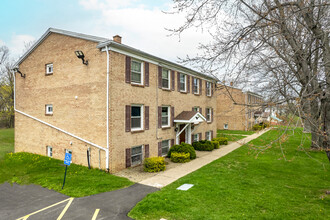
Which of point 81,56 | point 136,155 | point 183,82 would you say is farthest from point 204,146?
point 81,56

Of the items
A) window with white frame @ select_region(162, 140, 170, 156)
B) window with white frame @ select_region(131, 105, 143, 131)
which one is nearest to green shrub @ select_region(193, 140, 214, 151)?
window with white frame @ select_region(162, 140, 170, 156)

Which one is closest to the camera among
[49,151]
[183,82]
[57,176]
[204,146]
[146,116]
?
[57,176]

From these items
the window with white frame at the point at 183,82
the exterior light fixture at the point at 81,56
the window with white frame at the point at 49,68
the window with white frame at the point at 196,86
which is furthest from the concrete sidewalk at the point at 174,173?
the window with white frame at the point at 49,68

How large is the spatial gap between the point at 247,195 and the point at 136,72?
9559mm

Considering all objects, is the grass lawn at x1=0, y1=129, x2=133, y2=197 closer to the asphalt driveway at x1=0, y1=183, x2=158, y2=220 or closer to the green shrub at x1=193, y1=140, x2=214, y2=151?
the asphalt driveway at x1=0, y1=183, x2=158, y2=220

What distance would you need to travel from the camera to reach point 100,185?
31.0 ft

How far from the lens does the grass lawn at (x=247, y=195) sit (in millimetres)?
6602

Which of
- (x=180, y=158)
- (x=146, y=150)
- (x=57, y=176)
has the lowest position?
(x=57, y=176)

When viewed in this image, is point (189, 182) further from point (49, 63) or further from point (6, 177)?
point (49, 63)

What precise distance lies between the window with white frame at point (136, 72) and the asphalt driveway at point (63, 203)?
22.3ft

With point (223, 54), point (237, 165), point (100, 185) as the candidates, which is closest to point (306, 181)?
point (237, 165)

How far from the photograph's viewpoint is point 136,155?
1327 cm

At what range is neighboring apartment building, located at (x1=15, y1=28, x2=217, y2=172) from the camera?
11625mm

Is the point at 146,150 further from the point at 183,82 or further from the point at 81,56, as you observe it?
the point at 183,82
